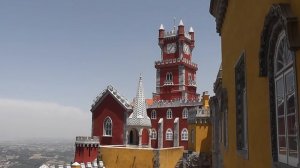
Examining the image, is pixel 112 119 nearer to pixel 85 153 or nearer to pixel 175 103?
pixel 85 153

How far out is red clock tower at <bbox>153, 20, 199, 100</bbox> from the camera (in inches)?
1560

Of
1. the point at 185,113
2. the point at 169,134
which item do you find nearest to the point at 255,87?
the point at 185,113

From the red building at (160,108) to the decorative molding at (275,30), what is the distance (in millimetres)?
26848

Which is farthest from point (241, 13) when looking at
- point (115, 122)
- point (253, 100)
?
point (115, 122)

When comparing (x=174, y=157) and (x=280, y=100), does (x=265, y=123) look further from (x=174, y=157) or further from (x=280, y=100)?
(x=174, y=157)

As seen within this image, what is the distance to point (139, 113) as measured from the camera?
3234 centimetres

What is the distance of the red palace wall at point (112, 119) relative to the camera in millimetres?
35406

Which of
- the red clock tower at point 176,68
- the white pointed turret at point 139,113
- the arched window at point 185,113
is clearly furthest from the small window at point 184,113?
the white pointed turret at point 139,113

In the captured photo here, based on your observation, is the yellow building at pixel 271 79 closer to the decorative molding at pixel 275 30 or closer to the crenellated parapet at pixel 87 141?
the decorative molding at pixel 275 30

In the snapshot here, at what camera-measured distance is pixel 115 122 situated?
35.9 metres

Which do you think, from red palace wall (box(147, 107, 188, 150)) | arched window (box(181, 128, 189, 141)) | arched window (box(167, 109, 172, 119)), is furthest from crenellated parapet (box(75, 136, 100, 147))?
arched window (box(181, 128, 189, 141))

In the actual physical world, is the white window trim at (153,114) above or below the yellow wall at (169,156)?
above

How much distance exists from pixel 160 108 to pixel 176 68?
549 cm

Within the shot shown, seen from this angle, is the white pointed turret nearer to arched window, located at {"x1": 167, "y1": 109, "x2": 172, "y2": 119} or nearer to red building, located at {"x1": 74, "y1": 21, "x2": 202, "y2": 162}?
red building, located at {"x1": 74, "y1": 21, "x2": 202, "y2": 162}
